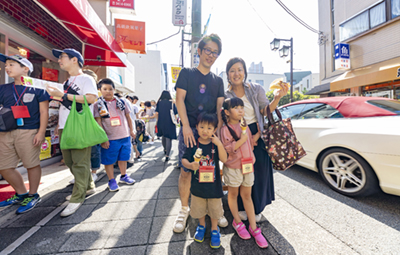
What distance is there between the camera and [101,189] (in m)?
2.80

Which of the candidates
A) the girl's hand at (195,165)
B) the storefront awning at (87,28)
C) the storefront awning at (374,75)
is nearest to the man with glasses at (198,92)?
the girl's hand at (195,165)

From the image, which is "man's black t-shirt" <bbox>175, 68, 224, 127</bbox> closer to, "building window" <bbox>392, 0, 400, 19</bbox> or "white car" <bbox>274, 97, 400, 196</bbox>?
"white car" <bbox>274, 97, 400, 196</bbox>

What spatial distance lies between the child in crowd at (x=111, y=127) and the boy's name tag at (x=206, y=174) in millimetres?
1779

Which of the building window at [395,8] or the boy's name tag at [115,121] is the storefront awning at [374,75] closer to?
the building window at [395,8]

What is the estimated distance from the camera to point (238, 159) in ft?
5.34

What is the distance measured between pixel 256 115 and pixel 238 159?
0.56 meters

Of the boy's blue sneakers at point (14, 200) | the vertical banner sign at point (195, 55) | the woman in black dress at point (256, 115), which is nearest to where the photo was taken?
the woman in black dress at point (256, 115)

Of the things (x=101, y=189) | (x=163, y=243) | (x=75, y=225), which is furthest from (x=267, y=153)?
(x=101, y=189)

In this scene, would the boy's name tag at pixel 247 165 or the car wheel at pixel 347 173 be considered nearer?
the boy's name tag at pixel 247 165

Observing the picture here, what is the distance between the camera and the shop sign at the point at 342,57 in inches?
357

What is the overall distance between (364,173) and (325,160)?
0.49 metres

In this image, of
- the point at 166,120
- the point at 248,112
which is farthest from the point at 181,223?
the point at 166,120

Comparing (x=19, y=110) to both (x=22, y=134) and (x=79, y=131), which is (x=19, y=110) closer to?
(x=22, y=134)

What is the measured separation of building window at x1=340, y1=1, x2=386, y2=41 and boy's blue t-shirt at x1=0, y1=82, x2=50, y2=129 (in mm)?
12223
